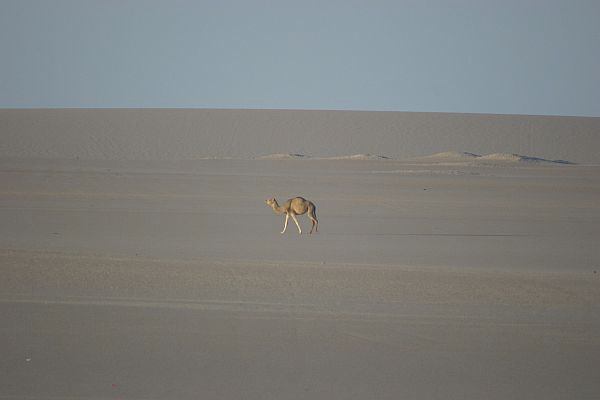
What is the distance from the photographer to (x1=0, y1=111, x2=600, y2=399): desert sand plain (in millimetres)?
6277

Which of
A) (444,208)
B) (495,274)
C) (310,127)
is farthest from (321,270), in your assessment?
(310,127)

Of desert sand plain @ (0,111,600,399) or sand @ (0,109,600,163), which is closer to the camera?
desert sand plain @ (0,111,600,399)

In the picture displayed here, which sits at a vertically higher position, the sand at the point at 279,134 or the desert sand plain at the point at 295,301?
the sand at the point at 279,134

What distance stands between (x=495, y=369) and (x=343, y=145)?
5523cm

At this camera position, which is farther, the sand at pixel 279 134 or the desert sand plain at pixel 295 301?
the sand at pixel 279 134

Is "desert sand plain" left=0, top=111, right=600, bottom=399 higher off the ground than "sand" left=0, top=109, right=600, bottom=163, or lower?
lower

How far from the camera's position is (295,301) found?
349 inches

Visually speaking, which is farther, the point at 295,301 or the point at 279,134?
the point at 279,134

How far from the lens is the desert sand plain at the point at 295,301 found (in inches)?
247

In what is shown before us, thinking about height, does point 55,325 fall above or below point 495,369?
above

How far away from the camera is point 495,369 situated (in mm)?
6602

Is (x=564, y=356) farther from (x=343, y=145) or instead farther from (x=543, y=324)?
(x=343, y=145)

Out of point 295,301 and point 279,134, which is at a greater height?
point 279,134

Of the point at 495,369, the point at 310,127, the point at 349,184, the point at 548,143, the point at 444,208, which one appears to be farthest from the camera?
the point at 310,127
